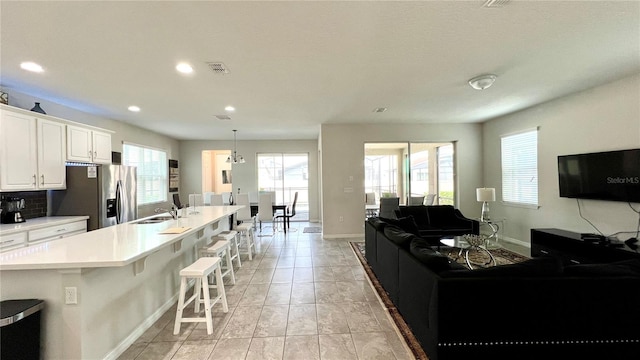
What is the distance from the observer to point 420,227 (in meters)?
5.26

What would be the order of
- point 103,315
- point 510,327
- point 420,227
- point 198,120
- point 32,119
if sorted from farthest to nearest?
1. point 198,120
2. point 420,227
3. point 32,119
4. point 103,315
5. point 510,327

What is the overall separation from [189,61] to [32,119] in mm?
2461

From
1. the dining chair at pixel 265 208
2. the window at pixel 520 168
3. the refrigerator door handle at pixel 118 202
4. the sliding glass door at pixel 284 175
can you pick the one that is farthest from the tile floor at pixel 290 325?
the sliding glass door at pixel 284 175

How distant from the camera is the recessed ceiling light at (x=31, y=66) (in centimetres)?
287

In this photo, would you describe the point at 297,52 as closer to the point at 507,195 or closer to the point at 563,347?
the point at 563,347

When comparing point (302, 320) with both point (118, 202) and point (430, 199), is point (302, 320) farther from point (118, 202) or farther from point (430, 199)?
point (430, 199)

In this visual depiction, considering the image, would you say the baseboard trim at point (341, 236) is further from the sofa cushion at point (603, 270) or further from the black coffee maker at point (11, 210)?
the black coffee maker at point (11, 210)

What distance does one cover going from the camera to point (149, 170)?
23.6 feet

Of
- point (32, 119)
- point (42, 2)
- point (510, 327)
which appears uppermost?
point (42, 2)

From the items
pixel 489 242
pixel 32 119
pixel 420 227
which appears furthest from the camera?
pixel 420 227

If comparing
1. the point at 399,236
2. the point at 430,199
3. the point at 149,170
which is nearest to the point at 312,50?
the point at 399,236

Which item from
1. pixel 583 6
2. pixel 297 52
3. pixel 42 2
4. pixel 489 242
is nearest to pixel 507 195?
pixel 489 242

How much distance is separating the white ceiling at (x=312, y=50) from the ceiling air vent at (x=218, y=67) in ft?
0.21

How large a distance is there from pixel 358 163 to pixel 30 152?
Answer: 5480 millimetres
